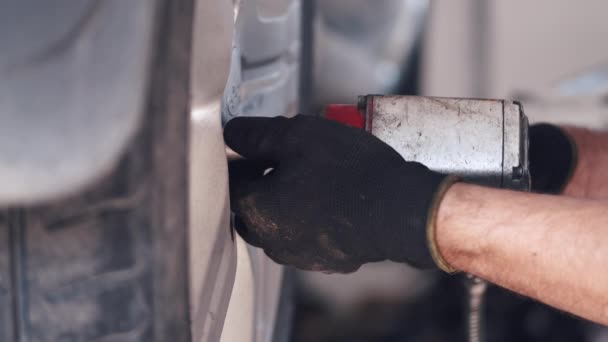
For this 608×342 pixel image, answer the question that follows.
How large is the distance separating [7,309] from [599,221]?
1.98ft

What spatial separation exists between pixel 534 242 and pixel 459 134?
155 mm

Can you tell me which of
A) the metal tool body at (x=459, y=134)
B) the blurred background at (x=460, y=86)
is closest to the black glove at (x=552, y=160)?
the metal tool body at (x=459, y=134)

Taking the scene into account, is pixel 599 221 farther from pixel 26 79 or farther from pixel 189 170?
pixel 26 79

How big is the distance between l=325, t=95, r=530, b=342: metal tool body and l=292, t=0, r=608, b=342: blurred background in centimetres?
128

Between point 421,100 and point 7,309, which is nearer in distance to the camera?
point 7,309

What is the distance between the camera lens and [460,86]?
2529mm

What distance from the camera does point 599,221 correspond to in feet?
2.61

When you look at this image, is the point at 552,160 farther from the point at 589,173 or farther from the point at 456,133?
the point at 456,133

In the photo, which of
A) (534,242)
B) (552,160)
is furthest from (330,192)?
(552,160)

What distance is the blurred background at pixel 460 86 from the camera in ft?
7.38

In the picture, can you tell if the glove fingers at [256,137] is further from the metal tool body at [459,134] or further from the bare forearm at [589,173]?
the bare forearm at [589,173]

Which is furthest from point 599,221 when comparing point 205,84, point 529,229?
point 205,84

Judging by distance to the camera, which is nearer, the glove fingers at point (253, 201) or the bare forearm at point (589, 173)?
the glove fingers at point (253, 201)

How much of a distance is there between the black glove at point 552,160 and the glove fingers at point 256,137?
627 millimetres
